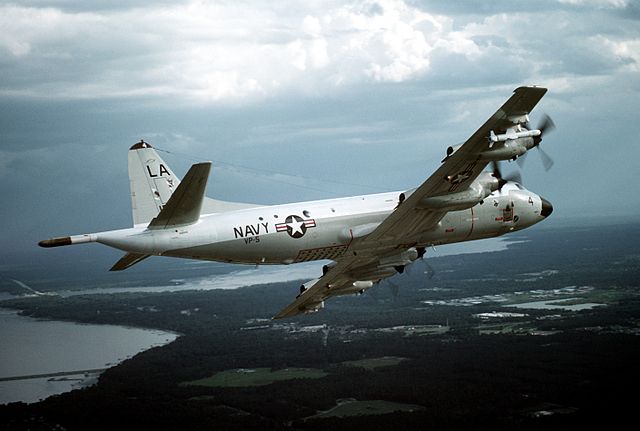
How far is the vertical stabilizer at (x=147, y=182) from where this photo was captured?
50.6 m

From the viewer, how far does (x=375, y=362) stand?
546ft

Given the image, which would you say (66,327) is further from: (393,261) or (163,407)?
(393,261)

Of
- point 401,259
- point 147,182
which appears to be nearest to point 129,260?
point 147,182

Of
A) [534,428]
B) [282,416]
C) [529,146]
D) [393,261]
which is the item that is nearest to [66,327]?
[282,416]

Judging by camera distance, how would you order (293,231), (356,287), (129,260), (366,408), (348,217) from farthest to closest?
(366,408), (356,287), (348,217), (293,231), (129,260)

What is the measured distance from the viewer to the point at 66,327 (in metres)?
198

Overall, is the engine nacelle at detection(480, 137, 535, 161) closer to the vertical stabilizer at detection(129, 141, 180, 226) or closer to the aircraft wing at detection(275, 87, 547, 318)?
the aircraft wing at detection(275, 87, 547, 318)

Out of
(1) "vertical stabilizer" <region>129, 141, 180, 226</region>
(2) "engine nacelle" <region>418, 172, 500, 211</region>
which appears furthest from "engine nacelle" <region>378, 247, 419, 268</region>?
(1) "vertical stabilizer" <region>129, 141, 180, 226</region>

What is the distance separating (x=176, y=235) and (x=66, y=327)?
6399 inches

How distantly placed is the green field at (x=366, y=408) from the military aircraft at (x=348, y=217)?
79.5m

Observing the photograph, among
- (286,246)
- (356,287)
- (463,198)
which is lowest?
(356,287)

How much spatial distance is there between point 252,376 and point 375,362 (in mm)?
26453

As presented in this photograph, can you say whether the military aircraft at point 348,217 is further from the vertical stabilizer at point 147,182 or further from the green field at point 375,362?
the green field at point 375,362

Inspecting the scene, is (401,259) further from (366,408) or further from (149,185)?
(366,408)
